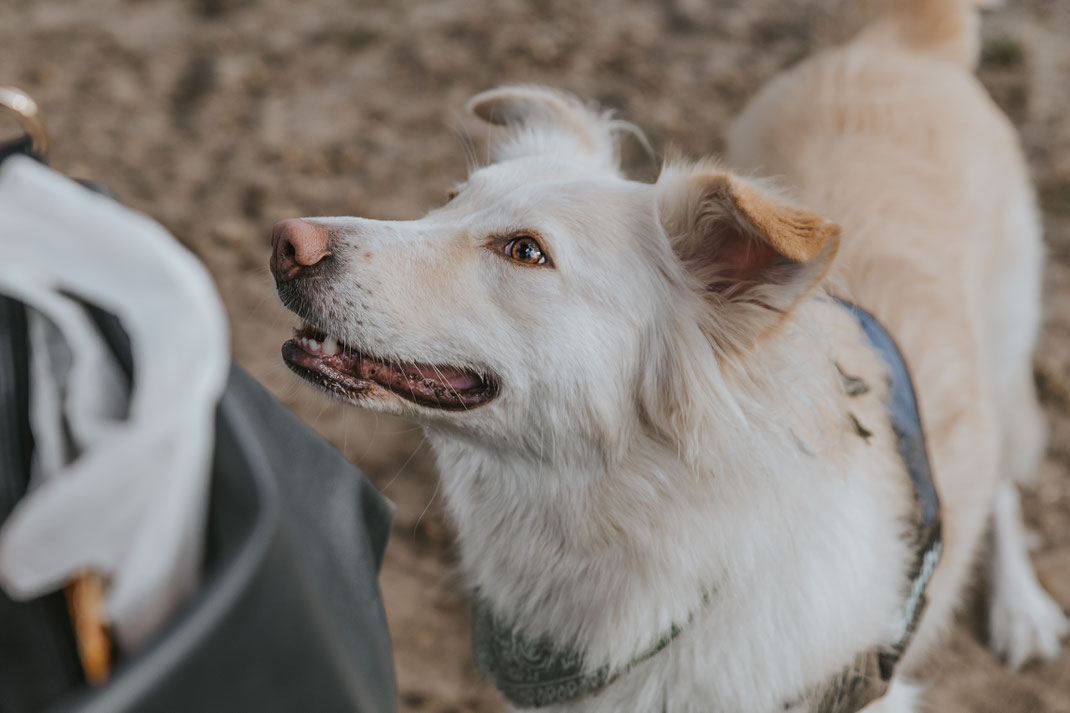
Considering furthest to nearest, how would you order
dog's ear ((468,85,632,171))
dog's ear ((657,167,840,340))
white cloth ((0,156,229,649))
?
1. dog's ear ((468,85,632,171))
2. dog's ear ((657,167,840,340))
3. white cloth ((0,156,229,649))

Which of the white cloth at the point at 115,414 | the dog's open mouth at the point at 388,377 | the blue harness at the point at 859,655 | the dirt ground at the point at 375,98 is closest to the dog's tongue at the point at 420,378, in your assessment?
the dog's open mouth at the point at 388,377

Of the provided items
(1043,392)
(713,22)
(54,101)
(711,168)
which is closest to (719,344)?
(711,168)

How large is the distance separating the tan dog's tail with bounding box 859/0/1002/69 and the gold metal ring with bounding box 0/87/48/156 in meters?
2.73

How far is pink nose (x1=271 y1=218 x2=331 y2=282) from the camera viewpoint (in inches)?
59.3

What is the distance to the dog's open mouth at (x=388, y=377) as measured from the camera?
60.4 inches

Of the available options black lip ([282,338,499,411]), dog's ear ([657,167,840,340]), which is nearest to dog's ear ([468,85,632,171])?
dog's ear ([657,167,840,340])

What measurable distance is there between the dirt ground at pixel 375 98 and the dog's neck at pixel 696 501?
1294mm

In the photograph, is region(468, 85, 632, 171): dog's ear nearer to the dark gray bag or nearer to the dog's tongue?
the dog's tongue

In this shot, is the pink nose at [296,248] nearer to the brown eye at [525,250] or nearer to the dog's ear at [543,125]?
the brown eye at [525,250]

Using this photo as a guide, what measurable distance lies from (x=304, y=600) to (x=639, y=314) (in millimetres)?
1030

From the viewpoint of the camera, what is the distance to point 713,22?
475 cm

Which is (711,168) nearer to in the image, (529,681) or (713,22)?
(529,681)

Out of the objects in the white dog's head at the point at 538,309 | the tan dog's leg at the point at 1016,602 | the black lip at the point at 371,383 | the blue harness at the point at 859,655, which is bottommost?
the tan dog's leg at the point at 1016,602

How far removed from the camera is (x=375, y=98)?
176 inches
